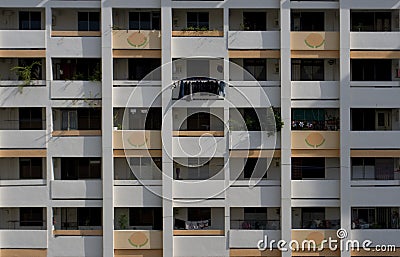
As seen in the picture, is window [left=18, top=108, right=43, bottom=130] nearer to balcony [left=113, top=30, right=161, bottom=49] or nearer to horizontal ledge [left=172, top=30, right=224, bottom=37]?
balcony [left=113, top=30, right=161, bottom=49]

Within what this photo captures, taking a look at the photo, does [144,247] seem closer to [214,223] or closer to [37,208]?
[214,223]

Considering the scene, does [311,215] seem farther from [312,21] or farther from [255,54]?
[312,21]

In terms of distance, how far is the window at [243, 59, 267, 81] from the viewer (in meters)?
10.5

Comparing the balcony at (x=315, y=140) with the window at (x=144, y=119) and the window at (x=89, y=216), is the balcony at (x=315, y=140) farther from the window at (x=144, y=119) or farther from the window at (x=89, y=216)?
the window at (x=89, y=216)

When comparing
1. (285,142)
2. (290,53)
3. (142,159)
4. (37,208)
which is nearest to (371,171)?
(285,142)

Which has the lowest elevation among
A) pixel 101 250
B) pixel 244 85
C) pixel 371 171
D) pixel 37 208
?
pixel 101 250

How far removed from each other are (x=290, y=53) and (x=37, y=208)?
5.39 m

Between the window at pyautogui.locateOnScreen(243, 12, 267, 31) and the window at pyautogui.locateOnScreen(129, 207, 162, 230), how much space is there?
12.7ft

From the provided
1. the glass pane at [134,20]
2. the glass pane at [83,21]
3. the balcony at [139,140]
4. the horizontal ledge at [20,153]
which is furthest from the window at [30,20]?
the balcony at [139,140]

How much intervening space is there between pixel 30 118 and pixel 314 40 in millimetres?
5368

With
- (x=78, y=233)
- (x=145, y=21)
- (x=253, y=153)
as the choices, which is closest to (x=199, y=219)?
(x=253, y=153)

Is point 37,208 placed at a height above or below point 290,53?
below

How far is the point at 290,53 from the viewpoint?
397 inches

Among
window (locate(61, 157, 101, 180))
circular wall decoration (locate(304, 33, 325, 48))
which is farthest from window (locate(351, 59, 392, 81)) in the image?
window (locate(61, 157, 101, 180))
